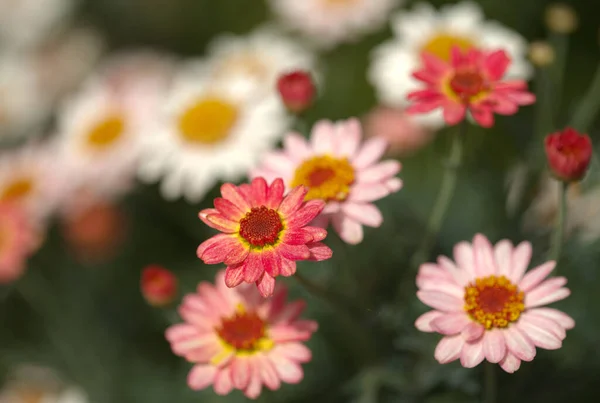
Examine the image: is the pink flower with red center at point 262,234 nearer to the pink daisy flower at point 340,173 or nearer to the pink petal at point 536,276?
the pink daisy flower at point 340,173

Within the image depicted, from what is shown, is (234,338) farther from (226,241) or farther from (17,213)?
(17,213)

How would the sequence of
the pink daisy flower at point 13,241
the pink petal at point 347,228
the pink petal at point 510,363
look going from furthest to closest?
the pink daisy flower at point 13,241 < the pink petal at point 347,228 < the pink petal at point 510,363

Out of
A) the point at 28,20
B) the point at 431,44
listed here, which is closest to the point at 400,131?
the point at 431,44

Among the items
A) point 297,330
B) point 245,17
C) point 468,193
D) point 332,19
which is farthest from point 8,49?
point 297,330

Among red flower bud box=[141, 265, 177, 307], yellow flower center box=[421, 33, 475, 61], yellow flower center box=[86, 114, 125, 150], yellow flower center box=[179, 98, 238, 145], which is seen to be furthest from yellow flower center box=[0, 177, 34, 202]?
yellow flower center box=[421, 33, 475, 61]

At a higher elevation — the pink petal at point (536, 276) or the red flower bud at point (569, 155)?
the red flower bud at point (569, 155)

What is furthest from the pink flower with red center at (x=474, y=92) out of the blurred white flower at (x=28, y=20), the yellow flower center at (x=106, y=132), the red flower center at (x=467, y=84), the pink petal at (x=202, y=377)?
the blurred white flower at (x=28, y=20)

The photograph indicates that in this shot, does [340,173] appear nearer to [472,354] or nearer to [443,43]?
[472,354]
